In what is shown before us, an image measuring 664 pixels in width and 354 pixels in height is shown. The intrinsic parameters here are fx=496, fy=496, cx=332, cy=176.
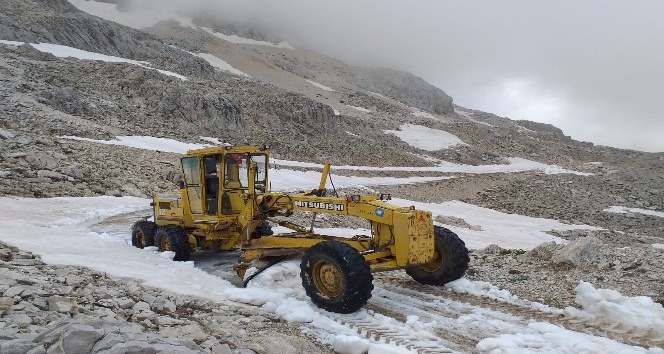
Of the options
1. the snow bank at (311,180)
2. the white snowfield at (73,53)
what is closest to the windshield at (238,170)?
the snow bank at (311,180)

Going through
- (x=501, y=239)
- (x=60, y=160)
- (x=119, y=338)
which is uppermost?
(x=60, y=160)

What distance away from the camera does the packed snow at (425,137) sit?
57.8m

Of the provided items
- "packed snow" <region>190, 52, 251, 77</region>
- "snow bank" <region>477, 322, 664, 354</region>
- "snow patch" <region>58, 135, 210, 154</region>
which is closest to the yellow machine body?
"snow bank" <region>477, 322, 664, 354</region>

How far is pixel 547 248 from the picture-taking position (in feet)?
35.6

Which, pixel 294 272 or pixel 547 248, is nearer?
pixel 294 272

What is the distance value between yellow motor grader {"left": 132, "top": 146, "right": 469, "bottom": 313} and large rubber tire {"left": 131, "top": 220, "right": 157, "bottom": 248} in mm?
24

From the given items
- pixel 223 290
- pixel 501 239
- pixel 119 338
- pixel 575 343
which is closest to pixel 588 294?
pixel 575 343

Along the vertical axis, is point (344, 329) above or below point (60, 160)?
below

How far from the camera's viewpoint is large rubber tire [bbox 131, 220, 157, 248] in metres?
12.0

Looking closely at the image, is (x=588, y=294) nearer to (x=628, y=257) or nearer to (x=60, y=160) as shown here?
(x=628, y=257)

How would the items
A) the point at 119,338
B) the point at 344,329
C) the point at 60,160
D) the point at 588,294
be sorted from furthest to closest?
1. the point at 60,160
2. the point at 588,294
3. the point at 344,329
4. the point at 119,338

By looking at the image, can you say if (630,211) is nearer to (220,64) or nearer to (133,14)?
(220,64)

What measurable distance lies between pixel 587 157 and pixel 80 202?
245ft

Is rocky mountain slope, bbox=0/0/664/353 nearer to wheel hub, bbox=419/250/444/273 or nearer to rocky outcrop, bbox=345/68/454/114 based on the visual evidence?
wheel hub, bbox=419/250/444/273
